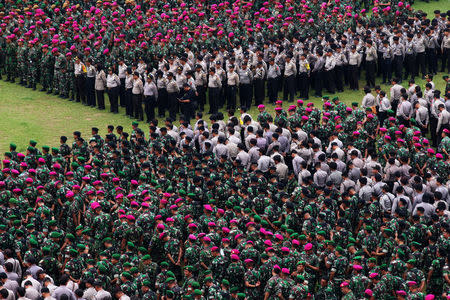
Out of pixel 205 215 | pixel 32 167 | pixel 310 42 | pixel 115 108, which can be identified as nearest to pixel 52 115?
pixel 115 108

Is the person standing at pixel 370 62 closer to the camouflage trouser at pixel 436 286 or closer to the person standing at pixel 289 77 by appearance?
the person standing at pixel 289 77

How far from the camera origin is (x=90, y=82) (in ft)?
83.5

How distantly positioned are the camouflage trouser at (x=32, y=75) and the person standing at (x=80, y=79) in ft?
6.31

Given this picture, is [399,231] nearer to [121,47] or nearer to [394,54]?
[394,54]

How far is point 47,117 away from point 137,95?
10.7 ft

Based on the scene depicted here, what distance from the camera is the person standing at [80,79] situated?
2533 cm

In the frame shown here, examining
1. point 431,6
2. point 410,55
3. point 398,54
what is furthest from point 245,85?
point 431,6

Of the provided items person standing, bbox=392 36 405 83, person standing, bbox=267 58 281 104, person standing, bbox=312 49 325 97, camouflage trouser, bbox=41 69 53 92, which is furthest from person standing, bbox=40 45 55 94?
person standing, bbox=392 36 405 83

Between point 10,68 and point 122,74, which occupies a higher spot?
point 10,68

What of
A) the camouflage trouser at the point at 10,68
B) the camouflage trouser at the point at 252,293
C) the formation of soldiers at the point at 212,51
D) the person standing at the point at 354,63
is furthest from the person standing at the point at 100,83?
the camouflage trouser at the point at 252,293

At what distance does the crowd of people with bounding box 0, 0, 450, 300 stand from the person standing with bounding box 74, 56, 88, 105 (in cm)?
7

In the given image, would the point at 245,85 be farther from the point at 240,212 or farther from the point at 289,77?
the point at 240,212

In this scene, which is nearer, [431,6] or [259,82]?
[259,82]

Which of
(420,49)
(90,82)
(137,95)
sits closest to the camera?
(137,95)
